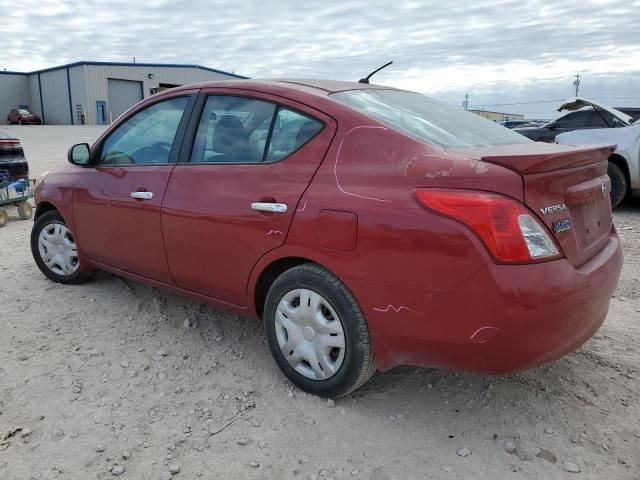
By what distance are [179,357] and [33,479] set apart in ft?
3.67

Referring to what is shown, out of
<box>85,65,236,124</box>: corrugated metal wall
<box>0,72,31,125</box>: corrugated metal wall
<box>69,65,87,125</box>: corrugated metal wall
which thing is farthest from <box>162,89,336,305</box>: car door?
<box>0,72,31,125</box>: corrugated metal wall

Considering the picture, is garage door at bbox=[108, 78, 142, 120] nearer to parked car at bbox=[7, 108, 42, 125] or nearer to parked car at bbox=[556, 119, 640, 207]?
parked car at bbox=[7, 108, 42, 125]

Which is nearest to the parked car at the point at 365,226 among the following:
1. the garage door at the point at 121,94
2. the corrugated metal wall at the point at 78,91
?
the corrugated metal wall at the point at 78,91

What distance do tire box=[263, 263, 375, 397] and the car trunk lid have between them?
0.88 m

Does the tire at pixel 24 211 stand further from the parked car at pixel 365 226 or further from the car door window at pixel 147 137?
the parked car at pixel 365 226

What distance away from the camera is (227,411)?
8.86ft

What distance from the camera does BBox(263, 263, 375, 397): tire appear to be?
250cm

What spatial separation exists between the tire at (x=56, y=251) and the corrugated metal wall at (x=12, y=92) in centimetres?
4686

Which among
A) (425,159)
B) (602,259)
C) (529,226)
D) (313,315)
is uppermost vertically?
(425,159)

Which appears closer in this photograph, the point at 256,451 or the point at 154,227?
the point at 256,451

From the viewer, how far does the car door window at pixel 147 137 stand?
11.3 feet

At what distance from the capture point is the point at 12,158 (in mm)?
8234

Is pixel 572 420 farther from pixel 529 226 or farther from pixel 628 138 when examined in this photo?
pixel 628 138

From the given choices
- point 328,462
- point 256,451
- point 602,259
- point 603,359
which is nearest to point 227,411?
point 256,451
